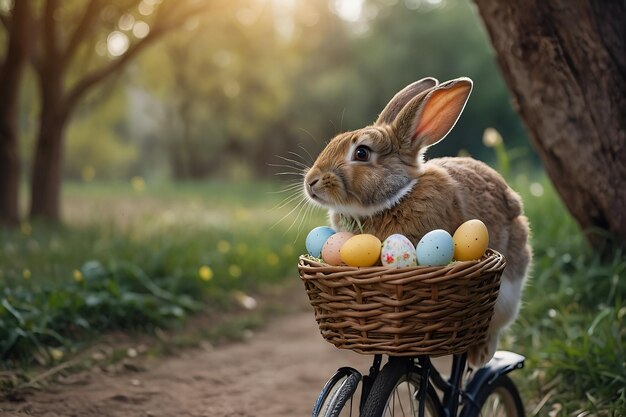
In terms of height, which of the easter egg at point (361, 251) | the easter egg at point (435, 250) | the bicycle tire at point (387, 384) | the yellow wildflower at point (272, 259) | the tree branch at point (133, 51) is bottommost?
the yellow wildflower at point (272, 259)

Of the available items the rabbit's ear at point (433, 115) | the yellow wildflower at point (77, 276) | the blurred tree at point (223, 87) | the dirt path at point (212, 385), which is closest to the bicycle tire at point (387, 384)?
the rabbit's ear at point (433, 115)

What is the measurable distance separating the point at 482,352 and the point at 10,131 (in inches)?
279

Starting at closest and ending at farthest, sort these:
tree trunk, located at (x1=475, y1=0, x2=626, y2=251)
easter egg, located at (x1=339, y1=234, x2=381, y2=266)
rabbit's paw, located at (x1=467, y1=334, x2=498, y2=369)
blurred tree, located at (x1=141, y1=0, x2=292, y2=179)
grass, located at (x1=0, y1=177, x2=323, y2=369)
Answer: easter egg, located at (x1=339, y1=234, x2=381, y2=266), rabbit's paw, located at (x1=467, y1=334, x2=498, y2=369), tree trunk, located at (x1=475, y1=0, x2=626, y2=251), grass, located at (x1=0, y1=177, x2=323, y2=369), blurred tree, located at (x1=141, y1=0, x2=292, y2=179)

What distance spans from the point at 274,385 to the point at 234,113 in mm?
18100

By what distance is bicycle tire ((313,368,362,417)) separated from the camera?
7.62 ft

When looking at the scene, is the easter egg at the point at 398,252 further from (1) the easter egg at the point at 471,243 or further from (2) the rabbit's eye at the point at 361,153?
(2) the rabbit's eye at the point at 361,153

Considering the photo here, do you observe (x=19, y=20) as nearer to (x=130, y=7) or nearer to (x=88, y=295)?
(x=130, y=7)

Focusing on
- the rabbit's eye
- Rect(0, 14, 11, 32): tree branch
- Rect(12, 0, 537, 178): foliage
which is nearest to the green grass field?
the rabbit's eye

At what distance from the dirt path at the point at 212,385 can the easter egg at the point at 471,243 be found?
1.83 metres

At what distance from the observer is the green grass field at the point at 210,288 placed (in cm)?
379

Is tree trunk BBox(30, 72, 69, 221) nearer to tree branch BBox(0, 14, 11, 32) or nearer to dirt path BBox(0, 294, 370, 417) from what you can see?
tree branch BBox(0, 14, 11, 32)

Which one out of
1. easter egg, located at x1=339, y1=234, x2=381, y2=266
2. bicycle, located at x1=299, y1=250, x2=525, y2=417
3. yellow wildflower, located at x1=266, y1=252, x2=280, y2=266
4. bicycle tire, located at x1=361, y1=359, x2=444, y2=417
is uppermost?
easter egg, located at x1=339, y1=234, x2=381, y2=266

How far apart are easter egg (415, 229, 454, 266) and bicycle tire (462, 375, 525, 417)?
98 centimetres

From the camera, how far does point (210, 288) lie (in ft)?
20.2
